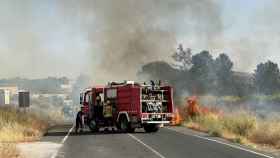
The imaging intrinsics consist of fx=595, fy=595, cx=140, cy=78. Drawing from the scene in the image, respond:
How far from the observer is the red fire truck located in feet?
115

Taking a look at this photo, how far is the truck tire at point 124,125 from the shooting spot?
35.4 metres

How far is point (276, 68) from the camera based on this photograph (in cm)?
10144

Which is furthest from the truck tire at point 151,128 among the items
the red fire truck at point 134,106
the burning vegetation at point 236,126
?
the burning vegetation at point 236,126

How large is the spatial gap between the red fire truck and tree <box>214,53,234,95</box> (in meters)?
49.0

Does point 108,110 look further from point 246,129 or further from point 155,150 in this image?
point 155,150

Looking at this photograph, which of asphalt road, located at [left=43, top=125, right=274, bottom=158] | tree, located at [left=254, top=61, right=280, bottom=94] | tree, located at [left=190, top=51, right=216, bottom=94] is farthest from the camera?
tree, located at [left=254, top=61, right=280, bottom=94]

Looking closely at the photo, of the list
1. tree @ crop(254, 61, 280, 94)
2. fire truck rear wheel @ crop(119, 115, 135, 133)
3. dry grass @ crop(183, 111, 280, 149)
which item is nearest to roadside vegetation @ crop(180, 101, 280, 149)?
dry grass @ crop(183, 111, 280, 149)

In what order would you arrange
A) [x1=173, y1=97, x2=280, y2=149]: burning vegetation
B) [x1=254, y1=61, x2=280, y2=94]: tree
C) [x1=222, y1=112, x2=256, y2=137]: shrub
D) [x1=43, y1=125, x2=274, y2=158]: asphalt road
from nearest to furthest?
[x1=43, y1=125, x2=274, y2=158]: asphalt road
[x1=173, y1=97, x2=280, y2=149]: burning vegetation
[x1=222, y1=112, x2=256, y2=137]: shrub
[x1=254, y1=61, x2=280, y2=94]: tree

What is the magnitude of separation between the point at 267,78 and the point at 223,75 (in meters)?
7.20

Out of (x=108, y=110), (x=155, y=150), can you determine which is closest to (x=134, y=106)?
(x=108, y=110)

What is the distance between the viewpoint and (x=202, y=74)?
3435 inches

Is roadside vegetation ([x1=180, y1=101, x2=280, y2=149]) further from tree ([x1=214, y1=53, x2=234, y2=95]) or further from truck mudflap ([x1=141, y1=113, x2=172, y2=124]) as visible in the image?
tree ([x1=214, y1=53, x2=234, y2=95])

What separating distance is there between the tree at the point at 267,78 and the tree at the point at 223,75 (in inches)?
176

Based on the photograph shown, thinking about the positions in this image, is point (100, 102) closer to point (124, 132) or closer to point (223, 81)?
point (124, 132)
